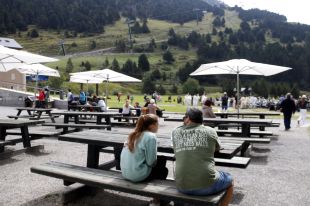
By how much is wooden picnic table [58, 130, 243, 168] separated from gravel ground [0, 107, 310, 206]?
0.75 metres

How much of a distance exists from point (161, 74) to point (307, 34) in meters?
89.2

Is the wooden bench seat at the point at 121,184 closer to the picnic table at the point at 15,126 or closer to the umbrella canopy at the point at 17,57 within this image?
the picnic table at the point at 15,126

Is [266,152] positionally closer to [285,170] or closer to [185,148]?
[285,170]

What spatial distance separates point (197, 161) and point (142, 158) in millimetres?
865

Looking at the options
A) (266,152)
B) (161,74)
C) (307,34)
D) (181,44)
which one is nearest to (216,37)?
(181,44)

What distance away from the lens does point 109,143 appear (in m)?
6.06

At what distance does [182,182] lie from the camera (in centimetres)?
432

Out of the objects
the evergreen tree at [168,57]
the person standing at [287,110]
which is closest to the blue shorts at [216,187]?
the person standing at [287,110]

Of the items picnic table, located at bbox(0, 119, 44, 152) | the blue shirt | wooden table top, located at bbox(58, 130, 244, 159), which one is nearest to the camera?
the blue shirt

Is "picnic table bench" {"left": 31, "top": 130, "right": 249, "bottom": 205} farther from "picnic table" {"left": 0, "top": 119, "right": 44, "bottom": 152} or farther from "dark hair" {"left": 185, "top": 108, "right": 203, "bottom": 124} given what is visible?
"picnic table" {"left": 0, "top": 119, "right": 44, "bottom": 152}

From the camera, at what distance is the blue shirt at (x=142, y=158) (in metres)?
4.77

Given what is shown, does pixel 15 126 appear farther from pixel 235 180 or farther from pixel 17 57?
pixel 235 180

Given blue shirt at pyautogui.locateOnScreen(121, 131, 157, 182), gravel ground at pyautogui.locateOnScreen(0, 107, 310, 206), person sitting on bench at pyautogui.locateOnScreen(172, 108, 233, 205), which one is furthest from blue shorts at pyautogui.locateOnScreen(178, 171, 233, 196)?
gravel ground at pyautogui.locateOnScreen(0, 107, 310, 206)

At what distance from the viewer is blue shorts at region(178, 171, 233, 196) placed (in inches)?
168
